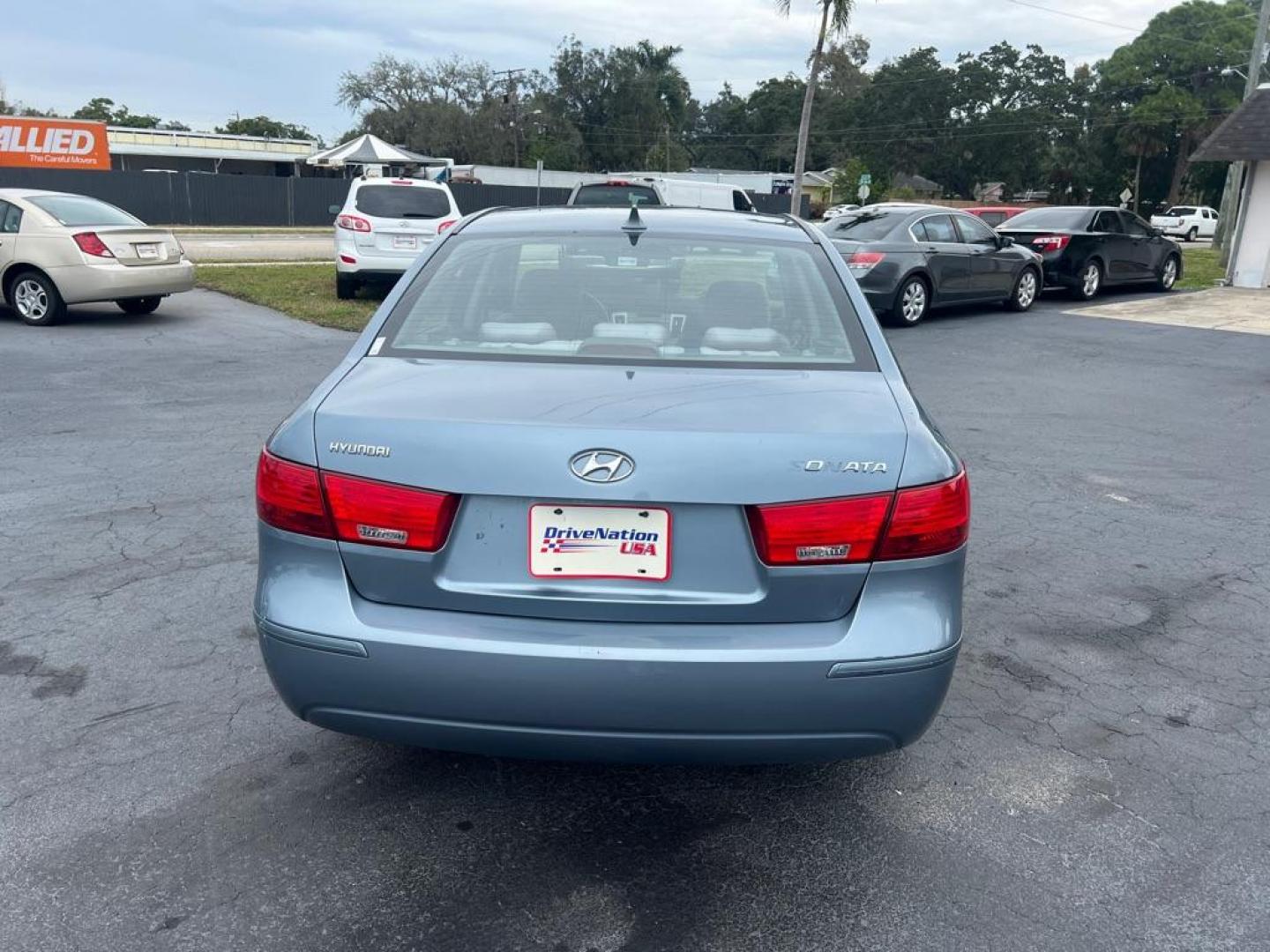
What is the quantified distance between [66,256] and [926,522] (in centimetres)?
1169

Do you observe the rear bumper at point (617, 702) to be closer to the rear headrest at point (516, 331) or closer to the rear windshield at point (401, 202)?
the rear headrest at point (516, 331)

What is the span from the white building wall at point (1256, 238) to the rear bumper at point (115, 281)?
61.6 feet

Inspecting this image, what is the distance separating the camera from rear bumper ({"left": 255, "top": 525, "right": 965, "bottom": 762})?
95.4 inches

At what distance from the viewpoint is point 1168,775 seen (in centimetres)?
328

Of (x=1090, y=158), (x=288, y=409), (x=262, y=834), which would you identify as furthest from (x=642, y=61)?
(x=262, y=834)

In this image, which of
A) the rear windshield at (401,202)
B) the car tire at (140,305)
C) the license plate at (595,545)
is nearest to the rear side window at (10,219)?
the car tire at (140,305)

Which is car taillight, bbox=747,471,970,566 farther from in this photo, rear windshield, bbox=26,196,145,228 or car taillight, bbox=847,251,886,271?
rear windshield, bbox=26,196,145,228

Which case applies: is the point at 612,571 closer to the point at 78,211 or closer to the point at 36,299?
the point at 36,299

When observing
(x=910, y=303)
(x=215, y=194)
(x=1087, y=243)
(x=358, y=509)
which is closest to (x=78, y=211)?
(x=910, y=303)

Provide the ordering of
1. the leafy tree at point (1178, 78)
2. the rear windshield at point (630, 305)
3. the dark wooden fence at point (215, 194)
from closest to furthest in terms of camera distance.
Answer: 1. the rear windshield at point (630, 305)
2. the dark wooden fence at point (215, 194)
3. the leafy tree at point (1178, 78)

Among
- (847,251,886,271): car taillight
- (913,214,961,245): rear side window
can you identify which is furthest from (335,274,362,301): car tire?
(913,214,961,245): rear side window

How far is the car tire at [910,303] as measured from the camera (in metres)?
13.7

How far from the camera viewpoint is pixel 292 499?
8.50 ft

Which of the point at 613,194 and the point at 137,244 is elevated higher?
the point at 613,194
